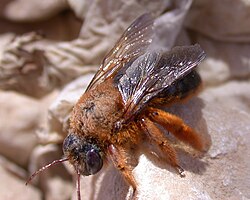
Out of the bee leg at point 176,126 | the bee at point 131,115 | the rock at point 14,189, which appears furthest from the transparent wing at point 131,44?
the rock at point 14,189

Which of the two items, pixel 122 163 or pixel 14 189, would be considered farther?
pixel 14 189

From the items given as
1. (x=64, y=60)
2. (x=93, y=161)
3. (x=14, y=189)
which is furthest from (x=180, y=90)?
(x=14, y=189)

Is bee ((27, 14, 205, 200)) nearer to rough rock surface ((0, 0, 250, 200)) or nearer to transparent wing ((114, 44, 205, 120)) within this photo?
transparent wing ((114, 44, 205, 120))

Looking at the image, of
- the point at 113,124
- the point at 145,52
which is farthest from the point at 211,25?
the point at 113,124

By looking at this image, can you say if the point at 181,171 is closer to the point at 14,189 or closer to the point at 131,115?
the point at 131,115

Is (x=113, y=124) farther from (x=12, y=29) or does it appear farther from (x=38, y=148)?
(x=12, y=29)

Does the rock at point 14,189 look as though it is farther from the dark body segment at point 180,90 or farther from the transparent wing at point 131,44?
the dark body segment at point 180,90
